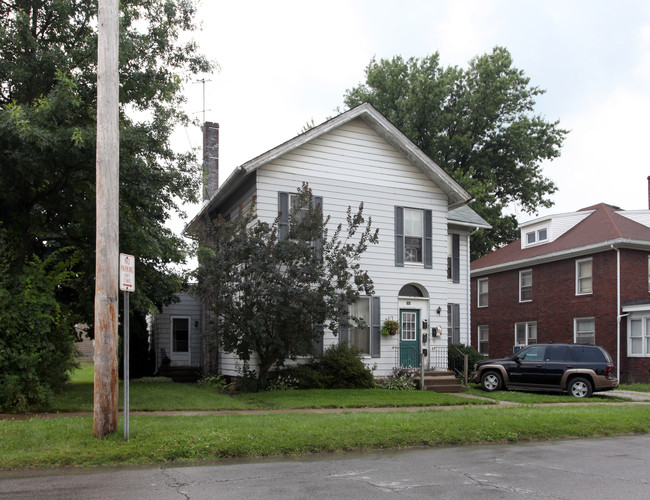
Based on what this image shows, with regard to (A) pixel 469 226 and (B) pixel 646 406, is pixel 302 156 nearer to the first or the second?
(A) pixel 469 226

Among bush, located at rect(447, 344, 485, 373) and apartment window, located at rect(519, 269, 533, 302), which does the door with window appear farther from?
apartment window, located at rect(519, 269, 533, 302)

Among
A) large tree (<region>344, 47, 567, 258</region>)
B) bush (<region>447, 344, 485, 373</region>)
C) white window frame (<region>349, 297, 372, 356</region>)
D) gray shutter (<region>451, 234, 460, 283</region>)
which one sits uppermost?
large tree (<region>344, 47, 567, 258</region>)

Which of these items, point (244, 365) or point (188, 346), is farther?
point (188, 346)

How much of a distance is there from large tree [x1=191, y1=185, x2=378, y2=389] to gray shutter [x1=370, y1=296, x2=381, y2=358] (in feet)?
8.65

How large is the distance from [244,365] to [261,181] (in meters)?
5.35

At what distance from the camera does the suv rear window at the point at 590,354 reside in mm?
18766

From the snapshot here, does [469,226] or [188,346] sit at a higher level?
[469,226]

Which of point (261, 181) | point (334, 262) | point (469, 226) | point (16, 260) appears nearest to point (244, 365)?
point (334, 262)

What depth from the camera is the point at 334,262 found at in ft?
57.1

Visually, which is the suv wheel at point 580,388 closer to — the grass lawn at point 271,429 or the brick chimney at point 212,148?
the grass lawn at point 271,429

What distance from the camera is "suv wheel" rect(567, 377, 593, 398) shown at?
18.6 m

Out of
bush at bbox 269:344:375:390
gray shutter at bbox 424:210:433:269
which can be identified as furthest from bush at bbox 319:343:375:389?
gray shutter at bbox 424:210:433:269

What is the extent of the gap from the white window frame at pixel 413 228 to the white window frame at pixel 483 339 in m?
13.2

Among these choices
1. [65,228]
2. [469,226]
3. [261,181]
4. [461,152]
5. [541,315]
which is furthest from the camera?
[461,152]
